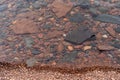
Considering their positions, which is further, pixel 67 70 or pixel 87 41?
pixel 87 41

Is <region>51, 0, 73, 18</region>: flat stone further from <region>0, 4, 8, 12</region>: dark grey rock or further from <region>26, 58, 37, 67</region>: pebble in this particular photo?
<region>26, 58, 37, 67</region>: pebble

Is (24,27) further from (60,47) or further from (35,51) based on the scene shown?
(60,47)

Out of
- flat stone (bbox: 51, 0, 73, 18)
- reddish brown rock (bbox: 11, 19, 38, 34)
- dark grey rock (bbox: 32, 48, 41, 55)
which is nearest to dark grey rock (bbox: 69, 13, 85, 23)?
flat stone (bbox: 51, 0, 73, 18)

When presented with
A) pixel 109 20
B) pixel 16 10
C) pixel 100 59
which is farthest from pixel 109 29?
pixel 16 10

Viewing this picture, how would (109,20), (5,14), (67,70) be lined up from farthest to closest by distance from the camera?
(5,14) → (109,20) → (67,70)

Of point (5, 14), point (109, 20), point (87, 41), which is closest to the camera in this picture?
point (87, 41)

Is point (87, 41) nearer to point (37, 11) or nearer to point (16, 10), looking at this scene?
point (37, 11)
